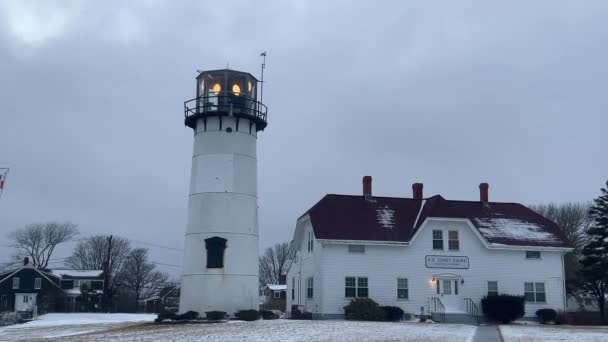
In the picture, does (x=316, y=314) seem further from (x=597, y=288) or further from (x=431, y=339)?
(x=597, y=288)

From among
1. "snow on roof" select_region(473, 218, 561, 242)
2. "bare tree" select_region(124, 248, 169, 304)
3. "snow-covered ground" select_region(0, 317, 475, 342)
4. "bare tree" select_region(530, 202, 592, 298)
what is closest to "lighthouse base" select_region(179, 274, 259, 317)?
"snow-covered ground" select_region(0, 317, 475, 342)

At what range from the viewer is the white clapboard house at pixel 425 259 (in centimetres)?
3450

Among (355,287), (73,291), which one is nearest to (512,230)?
(355,287)

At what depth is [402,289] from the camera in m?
34.9

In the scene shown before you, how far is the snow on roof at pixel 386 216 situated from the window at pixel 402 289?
2.87 m

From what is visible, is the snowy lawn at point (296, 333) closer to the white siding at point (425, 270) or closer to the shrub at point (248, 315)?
the shrub at point (248, 315)

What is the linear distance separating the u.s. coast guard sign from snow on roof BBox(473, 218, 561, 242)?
1856 mm

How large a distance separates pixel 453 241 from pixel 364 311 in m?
6.68

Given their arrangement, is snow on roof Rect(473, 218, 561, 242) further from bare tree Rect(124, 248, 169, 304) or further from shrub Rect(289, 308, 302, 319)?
bare tree Rect(124, 248, 169, 304)

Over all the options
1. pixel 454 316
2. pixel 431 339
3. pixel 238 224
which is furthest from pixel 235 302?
pixel 431 339

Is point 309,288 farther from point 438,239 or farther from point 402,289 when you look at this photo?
point 438,239

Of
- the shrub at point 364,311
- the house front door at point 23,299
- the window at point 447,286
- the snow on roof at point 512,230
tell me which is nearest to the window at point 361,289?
the shrub at point 364,311

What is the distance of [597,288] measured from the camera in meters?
38.7

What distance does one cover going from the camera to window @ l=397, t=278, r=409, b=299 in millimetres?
34812
